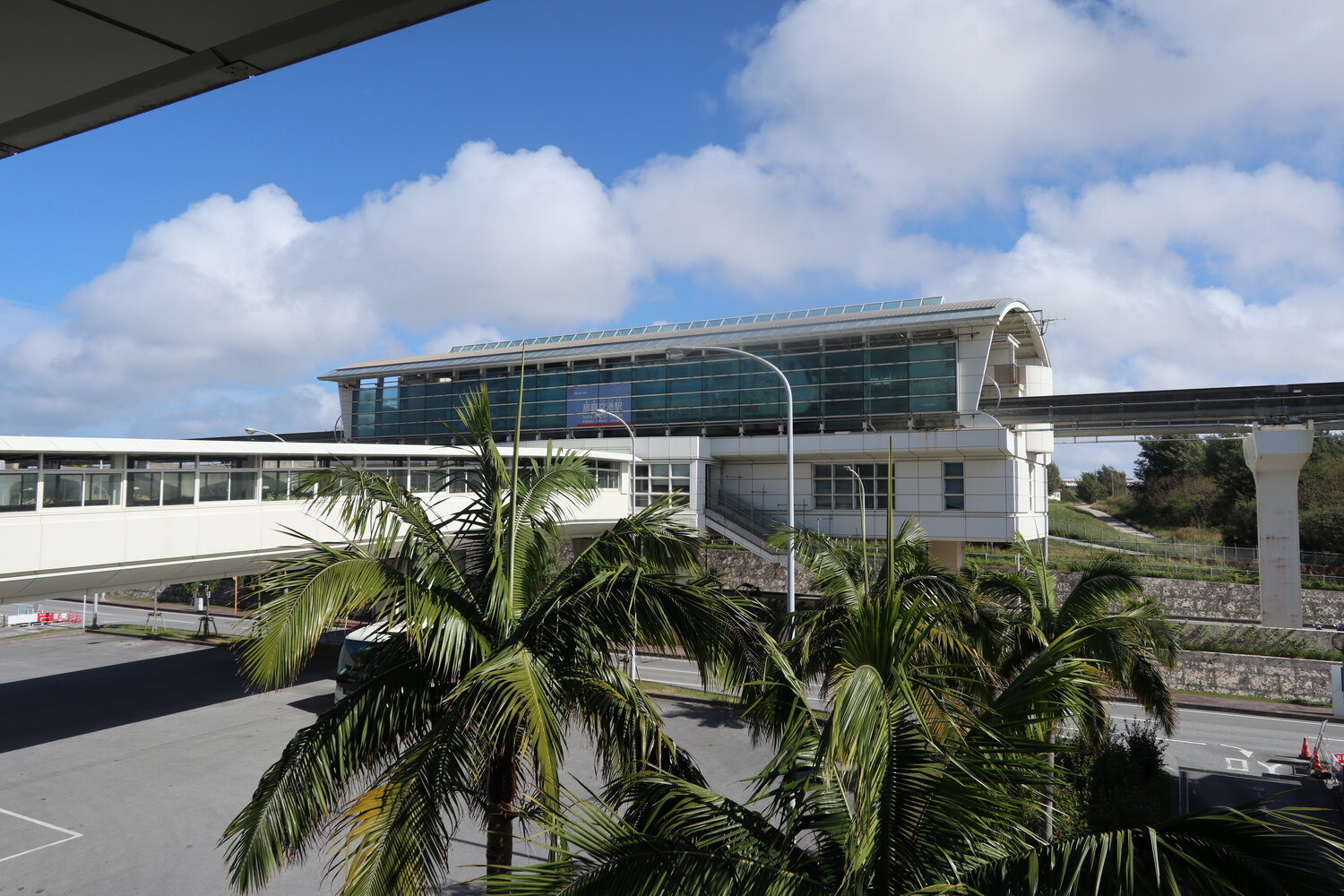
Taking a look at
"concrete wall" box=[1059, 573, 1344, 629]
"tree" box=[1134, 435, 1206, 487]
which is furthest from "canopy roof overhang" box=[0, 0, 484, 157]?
"tree" box=[1134, 435, 1206, 487]

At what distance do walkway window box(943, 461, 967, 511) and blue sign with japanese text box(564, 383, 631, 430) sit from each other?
49.4ft

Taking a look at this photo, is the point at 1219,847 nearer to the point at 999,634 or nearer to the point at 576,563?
the point at 576,563

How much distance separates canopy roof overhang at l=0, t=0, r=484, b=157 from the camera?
→ 2.23 metres

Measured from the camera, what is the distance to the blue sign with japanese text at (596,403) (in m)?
41.8

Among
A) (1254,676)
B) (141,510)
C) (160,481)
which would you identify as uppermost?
(160,481)

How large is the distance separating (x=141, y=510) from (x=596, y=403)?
25.1 m

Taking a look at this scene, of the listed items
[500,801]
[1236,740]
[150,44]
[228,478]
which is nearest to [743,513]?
[1236,740]

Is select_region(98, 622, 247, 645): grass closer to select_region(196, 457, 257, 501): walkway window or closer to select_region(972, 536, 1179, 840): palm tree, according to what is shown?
select_region(196, 457, 257, 501): walkway window

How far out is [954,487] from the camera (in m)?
34.2

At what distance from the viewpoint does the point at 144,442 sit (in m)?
18.5

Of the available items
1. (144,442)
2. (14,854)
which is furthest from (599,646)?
(144,442)

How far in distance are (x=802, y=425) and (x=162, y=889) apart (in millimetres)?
29397

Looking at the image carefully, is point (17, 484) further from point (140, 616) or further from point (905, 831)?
point (140, 616)

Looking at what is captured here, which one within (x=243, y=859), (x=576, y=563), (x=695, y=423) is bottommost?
(x=243, y=859)
